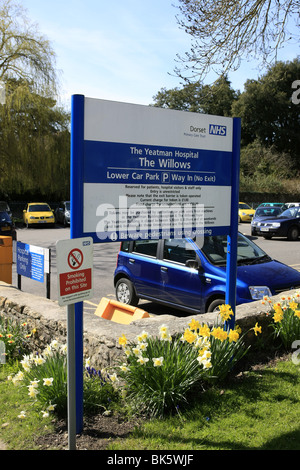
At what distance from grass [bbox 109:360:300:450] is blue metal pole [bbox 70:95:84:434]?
62 cm

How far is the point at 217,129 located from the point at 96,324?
7.58ft

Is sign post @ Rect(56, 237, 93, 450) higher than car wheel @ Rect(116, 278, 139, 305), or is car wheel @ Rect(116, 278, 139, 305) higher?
sign post @ Rect(56, 237, 93, 450)

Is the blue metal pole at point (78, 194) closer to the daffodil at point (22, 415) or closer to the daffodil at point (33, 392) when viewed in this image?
the daffodil at point (33, 392)

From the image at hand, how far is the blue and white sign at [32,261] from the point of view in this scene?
7137mm

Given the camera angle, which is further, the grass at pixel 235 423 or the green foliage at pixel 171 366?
the green foliage at pixel 171 366

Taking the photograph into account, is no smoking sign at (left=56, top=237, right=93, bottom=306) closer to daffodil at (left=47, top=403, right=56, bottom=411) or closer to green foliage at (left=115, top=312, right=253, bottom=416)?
green foliage at (left=115, top=312, right=253, bottom=416)

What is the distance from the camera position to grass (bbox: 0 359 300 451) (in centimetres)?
321

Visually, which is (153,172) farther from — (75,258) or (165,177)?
(75,258)

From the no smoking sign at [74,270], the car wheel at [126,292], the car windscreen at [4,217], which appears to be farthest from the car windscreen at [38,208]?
the no smoking sign at [74,270]

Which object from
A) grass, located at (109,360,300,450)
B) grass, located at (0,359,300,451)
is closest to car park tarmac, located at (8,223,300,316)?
grass, located at (0,359,300,451)

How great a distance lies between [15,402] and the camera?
4.18m

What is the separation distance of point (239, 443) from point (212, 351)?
97 cm

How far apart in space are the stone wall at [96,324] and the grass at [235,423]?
830mm

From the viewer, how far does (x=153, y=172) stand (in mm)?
4086
